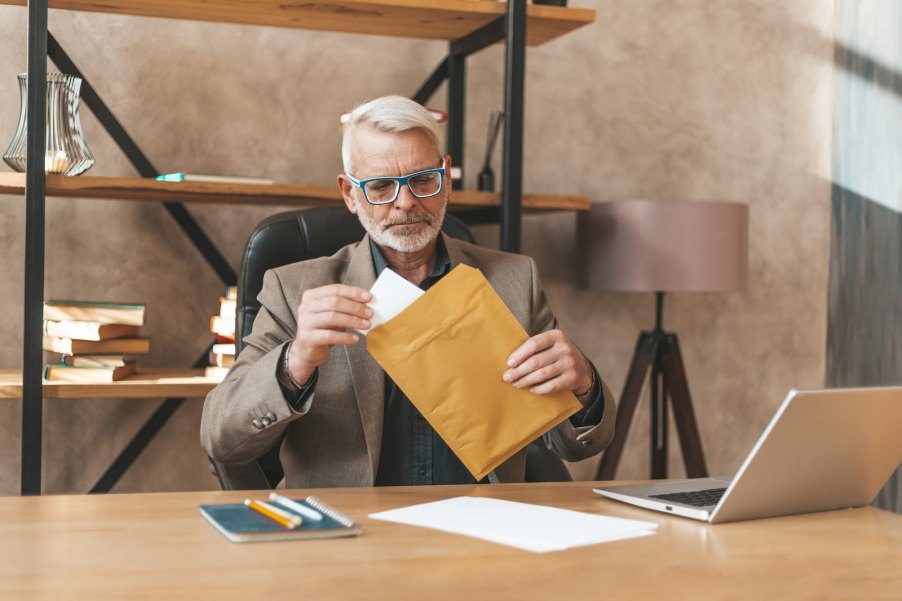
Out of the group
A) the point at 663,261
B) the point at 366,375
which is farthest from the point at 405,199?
the point at 663,261

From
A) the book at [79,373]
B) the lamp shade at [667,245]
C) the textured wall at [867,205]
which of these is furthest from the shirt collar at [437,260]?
the textured wall at [867,205]

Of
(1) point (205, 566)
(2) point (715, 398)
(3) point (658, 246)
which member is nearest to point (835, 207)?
(2) point (715, 398)

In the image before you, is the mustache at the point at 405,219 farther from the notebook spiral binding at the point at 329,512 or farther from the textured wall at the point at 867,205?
the textured wall at the point at 867,205

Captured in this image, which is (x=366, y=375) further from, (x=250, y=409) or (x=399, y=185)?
(x=399, y=185)

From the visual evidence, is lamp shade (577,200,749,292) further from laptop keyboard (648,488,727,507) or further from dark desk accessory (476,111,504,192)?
laptop keyboard (648,488,727,507)

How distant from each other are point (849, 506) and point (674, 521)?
0.98ft

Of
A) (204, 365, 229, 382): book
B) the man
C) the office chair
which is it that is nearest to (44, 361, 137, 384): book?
(204, 365, 229, 382): book

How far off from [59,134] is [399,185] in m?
1.11

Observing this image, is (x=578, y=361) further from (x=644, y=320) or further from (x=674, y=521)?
(x=644, y=320)

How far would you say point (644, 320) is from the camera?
340 centimetres

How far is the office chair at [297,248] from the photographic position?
6.38 ft

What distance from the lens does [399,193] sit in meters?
1.76

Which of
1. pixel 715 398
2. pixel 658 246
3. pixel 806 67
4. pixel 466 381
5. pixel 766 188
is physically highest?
pixel 806 67

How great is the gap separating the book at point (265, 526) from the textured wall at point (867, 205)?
267 cm
